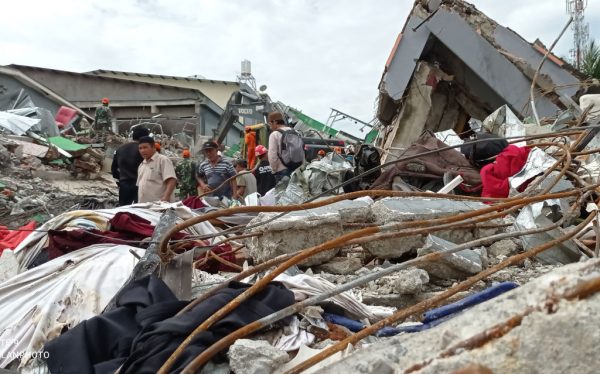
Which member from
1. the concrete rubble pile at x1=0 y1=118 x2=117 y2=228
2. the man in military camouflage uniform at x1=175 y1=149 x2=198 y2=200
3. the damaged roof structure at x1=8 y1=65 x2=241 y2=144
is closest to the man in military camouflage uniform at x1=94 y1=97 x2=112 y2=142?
the concrete rubble pile at x1=0 y1=118 x2=117 y2=228

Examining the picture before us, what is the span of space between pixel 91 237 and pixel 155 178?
192 cm

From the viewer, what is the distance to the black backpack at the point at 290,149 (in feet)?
21.0

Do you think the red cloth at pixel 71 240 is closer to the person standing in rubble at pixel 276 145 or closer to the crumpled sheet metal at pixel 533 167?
the crumpled sheet metal at pixel 533 167

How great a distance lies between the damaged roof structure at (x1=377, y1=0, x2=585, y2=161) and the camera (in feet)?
24.1

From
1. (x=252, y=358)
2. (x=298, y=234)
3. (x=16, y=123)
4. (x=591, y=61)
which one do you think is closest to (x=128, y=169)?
(x=298, y=234)

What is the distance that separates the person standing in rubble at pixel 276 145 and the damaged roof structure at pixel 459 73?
188 centimetres

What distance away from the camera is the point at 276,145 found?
6469 mm

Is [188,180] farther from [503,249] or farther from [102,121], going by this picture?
[102,121]

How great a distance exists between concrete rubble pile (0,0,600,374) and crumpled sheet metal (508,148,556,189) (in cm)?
2

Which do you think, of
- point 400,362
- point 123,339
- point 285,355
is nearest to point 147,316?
point 123,339

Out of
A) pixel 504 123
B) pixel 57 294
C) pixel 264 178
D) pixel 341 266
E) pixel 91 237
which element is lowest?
pixel 57 294

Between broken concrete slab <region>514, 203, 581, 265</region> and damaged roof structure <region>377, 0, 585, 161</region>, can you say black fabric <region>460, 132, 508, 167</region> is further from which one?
broken concrete slab <region>514, 203, 581, 265</region>

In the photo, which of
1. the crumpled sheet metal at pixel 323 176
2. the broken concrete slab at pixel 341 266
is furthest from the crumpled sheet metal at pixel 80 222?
the crumpled sheet metal at pixel 323 176

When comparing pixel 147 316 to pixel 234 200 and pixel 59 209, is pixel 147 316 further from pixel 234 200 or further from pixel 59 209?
pixel 59 209
